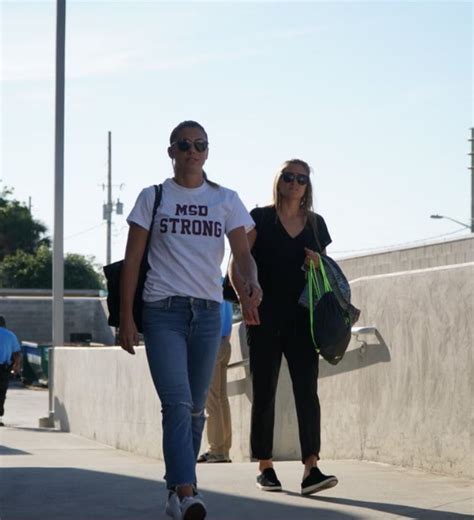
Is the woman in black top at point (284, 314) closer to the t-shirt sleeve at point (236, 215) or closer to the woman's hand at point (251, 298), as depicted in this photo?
the woman's hand at point (251, 298)

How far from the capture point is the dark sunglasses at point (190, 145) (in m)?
6.48

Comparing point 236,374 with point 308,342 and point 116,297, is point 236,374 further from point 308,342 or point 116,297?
point 116,297

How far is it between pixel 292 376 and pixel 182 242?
4.80ft

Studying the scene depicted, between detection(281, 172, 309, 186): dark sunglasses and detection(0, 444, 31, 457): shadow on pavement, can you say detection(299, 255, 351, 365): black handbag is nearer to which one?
detection(281, 172, 309, 186): dark sunglasses

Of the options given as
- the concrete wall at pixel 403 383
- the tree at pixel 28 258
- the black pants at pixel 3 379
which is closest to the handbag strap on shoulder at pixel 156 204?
the concrete wall at pixel 403 383

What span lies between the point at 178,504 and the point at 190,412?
443 mm

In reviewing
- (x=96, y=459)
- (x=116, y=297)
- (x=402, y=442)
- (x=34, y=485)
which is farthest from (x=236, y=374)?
(x=116, y=297)

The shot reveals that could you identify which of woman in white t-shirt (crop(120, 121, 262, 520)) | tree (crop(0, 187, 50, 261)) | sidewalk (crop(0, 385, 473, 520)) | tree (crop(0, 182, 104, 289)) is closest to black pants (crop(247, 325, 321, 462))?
sidewalk (crop(0, 385, 473, 520))

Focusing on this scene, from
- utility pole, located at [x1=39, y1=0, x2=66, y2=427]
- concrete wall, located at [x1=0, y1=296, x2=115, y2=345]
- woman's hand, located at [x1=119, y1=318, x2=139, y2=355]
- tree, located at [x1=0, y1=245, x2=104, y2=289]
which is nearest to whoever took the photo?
woman's hand, located at [x1=119, y1=318, x2=139, y2=355]

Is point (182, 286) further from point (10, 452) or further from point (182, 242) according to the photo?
point (10, 452)

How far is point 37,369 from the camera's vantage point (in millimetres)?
40219

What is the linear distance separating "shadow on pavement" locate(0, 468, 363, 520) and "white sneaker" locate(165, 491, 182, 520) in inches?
15.1

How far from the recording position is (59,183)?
2133cm

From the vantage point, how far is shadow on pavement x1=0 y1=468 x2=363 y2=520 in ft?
21.4
